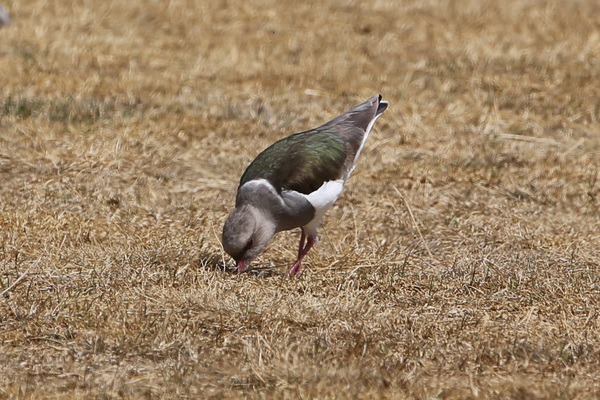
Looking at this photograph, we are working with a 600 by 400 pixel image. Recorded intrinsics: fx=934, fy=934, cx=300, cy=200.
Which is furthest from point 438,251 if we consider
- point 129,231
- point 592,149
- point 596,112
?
point 596,112

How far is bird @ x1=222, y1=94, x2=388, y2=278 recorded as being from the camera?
245 inches

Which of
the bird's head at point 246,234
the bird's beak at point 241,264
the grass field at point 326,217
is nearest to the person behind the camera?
the grass field at point 326,217

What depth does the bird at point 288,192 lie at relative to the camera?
6222 millimetres

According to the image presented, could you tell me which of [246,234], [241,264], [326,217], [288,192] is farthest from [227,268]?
[326,217]

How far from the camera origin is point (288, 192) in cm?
643

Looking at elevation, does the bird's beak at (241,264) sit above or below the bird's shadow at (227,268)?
above

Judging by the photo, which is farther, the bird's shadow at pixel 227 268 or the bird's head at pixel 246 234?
the bird's shadow at pixel 227 268

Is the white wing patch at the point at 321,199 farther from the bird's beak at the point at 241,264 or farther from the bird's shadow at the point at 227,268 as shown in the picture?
the bird's beak at the point at 241,264

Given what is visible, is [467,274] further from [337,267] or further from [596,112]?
[596,112]

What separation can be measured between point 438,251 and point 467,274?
753mm

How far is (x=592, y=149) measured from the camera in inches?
367

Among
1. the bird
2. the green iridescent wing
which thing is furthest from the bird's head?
the green iridescent wing

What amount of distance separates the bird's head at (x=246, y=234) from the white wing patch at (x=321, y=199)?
0.38m

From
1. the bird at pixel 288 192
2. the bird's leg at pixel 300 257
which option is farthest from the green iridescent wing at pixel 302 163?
the bird's leg at pixel 300 257
